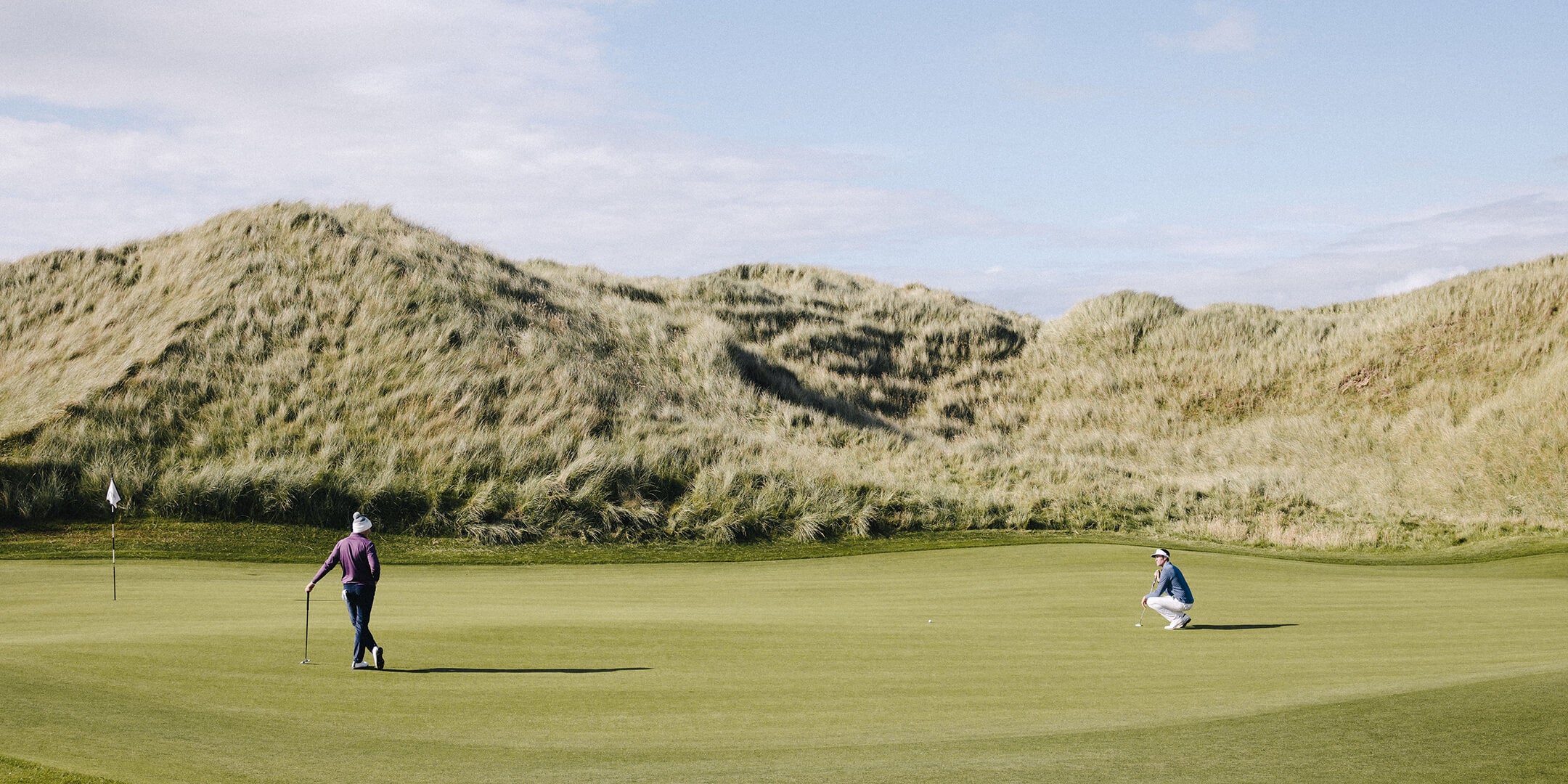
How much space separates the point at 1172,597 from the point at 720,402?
22.4 meters

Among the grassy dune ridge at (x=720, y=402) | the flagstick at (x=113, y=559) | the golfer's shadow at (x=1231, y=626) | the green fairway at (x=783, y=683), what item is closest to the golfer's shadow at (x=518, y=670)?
the green fairway at (x=783, y=683)

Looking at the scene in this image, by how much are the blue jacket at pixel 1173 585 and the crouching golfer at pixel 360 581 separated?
7656 millimetres

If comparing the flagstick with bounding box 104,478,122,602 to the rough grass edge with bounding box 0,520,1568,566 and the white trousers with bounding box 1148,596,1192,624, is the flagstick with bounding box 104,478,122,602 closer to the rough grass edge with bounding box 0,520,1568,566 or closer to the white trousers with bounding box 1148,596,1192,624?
the rough grass edge with bounding box 0,520,1568,566

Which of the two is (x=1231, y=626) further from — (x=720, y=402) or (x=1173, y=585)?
(x=720, y=402)

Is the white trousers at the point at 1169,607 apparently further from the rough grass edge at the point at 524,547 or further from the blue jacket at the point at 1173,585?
the rough grass edge at the point at 524,547

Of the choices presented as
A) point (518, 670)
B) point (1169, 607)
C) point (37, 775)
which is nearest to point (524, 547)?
point (518, 670)

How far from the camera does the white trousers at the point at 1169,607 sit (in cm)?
1166

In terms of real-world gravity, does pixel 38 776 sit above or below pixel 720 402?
below

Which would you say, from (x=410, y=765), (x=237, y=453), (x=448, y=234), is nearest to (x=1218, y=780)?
(x=410, y=765)

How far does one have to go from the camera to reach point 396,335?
90.1 ft

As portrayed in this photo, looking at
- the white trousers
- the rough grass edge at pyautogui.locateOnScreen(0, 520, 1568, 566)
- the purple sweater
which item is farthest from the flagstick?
the white trousers

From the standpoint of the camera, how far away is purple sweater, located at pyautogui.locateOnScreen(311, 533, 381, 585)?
9.64 metres

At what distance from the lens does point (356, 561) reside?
9766 mm

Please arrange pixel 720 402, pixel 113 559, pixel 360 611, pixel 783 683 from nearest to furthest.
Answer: pixel 783 683, pixel 360 611, pixel 113 559, pixel 720 402
